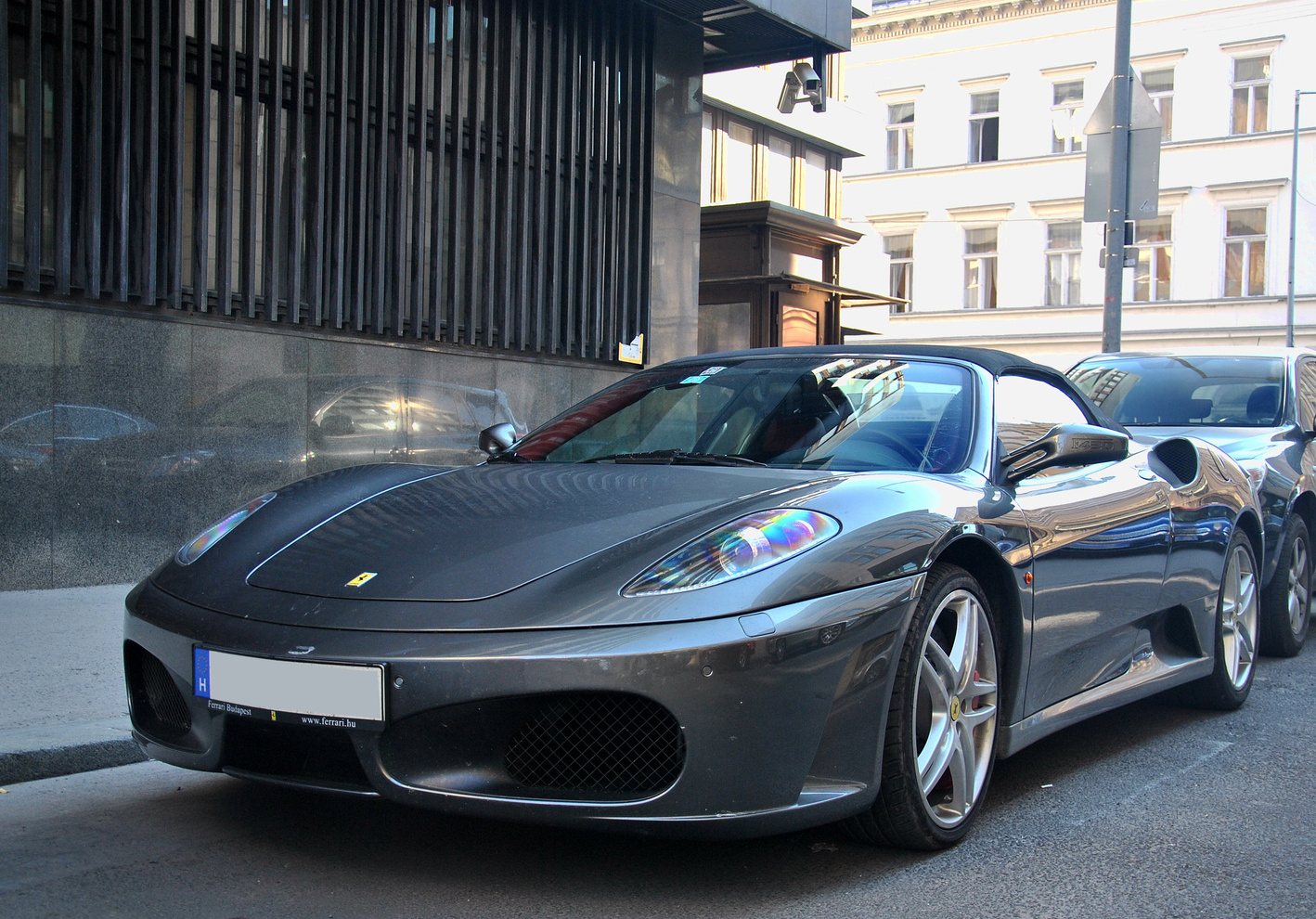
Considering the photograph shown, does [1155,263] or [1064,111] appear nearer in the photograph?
[1155,263]

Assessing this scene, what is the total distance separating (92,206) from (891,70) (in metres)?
33.0

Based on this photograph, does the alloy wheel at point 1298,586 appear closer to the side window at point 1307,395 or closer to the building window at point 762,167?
the side window at point 1307,395


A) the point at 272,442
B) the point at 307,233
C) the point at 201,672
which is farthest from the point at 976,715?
the point at 307,233

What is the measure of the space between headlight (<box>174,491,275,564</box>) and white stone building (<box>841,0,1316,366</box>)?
2895 centimetres

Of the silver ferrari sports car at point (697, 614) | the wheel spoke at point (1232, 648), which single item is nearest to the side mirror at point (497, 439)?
the silver ferrari sports car at point (697, 614)

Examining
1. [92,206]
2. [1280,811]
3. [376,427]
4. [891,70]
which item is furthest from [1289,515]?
[891,70]

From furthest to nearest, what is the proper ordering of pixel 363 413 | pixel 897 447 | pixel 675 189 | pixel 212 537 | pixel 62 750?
pixel 675 189 < pixel 363 413 < pixel 62 750 < pixel 897 447 < pixel 212 537

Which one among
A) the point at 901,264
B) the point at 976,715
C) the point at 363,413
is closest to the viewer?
the point at 976,715

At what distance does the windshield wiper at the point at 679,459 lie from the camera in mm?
3701

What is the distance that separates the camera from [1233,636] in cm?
512

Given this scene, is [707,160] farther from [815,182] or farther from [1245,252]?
[1245,252]

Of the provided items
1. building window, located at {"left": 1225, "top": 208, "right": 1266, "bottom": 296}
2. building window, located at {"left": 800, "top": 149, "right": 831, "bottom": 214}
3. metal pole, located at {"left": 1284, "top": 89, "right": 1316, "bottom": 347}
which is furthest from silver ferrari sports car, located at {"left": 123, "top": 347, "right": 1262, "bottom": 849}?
building window, located at {"left": 1225, "top": 208, "right": 1266, "bottom": 296}

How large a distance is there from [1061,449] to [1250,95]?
3295 cm

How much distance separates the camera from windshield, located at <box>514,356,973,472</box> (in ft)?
12.1
